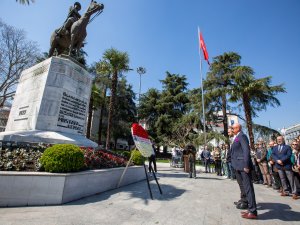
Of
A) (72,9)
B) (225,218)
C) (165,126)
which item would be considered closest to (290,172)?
(225,218)

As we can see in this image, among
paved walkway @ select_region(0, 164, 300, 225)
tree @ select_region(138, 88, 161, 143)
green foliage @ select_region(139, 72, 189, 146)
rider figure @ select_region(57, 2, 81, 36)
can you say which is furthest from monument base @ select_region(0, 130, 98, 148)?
tree @ select_region(138, 88, 161, 143)

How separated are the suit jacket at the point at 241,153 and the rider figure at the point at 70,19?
915cm

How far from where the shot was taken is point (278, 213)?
15.2 feet

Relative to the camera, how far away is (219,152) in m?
14.9

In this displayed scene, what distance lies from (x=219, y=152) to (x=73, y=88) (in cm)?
1124

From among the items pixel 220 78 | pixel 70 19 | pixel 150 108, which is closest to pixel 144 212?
pixel 70 19

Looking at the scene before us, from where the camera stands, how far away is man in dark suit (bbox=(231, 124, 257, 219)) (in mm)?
4168

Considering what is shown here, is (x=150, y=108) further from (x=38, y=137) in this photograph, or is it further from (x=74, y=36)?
(x=38, y=137)

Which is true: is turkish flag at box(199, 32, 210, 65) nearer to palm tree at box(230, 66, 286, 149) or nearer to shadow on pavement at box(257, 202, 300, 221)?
palm tree at box(230, 66, 286, 149)

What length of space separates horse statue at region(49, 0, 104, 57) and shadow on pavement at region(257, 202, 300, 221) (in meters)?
9.63

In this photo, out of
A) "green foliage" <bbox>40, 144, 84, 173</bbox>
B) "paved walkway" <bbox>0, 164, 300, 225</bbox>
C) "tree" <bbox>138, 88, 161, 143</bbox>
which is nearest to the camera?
"paved walkway" <bbox>0, 164, 300, 225</bbox>

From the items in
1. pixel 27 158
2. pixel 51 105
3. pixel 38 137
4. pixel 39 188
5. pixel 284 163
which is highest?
pixel 51 105

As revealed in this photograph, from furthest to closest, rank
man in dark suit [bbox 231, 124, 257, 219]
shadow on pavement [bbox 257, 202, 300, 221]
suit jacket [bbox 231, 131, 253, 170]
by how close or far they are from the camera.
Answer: suit jacket [bbox 231, 131, 253, 170]
shadow on pavement [bbox 257, 202, 300, 221]
man in dark suit [bbox 231, 124, 257, 219]

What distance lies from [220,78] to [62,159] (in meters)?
25.6
